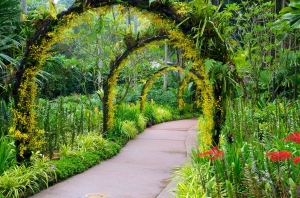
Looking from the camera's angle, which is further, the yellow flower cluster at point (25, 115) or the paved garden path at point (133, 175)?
the yellow flower cluster at point (25, 115)

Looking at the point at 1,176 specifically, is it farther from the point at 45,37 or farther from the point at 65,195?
the point at 45,37

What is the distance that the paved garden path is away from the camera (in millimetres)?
4852

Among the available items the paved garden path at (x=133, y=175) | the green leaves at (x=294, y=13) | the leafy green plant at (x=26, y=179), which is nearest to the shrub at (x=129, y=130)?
the paved garden path at (x=133, y=175)

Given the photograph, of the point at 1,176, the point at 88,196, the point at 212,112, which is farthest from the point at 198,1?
the point at 1,176

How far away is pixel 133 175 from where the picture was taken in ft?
19.4

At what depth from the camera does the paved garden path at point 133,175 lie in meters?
4.85

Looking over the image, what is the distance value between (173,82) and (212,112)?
14.5 metres

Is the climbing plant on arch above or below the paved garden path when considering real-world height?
above

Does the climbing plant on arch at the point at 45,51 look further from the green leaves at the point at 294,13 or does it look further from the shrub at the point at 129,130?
the shrub at the point at 129,130

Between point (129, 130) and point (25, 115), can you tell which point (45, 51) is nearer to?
point (25, 115)

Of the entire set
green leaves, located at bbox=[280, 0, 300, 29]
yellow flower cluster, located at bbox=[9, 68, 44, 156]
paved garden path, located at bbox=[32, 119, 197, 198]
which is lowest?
paved garden path, located at bbox=[32, 119, 197, 198]

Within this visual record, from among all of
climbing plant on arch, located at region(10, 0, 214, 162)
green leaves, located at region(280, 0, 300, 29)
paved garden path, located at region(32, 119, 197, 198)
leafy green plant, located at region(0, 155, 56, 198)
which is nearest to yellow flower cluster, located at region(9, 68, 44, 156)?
climbing plant on arch, located at region(10, 0, 214, 162)

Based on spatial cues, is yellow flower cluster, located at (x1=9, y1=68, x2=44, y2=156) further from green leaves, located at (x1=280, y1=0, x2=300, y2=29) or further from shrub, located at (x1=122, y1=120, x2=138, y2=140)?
shrub, located at (x1=122, y1=120, x2=138, y2=140)

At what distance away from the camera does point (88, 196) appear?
4680mm
